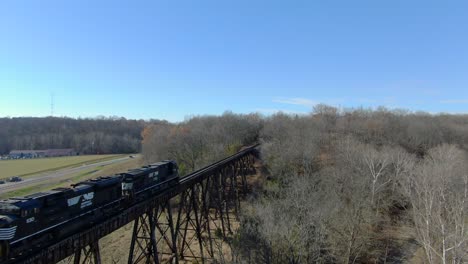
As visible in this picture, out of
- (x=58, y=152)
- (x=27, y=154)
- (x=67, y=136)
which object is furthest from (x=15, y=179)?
(x=67, y=136)

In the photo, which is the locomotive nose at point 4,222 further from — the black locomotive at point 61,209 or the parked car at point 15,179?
the parked car at point 15,179

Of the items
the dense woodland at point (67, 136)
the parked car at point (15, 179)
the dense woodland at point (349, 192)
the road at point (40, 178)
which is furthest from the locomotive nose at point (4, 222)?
the dense woodland at point (67, 136)

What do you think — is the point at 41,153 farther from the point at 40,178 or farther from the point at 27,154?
the point at 40,178

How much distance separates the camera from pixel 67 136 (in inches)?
5266

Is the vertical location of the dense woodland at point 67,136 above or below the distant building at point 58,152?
above

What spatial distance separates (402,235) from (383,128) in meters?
31.7

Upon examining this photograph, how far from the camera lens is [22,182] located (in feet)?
200

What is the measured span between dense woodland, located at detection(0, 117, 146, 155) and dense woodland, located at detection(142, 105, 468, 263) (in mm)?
75136

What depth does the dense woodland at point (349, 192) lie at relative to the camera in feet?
63.6

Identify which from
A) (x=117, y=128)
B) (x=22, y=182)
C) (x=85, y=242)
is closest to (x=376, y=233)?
(x=85, y=242)

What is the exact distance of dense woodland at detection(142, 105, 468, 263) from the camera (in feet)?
63.6

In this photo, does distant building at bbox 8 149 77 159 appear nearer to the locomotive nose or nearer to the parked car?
the parked car

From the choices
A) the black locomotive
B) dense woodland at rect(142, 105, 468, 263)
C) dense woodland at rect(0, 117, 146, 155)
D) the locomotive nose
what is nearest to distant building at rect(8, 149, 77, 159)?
dense woodland at rect(0, 117, 146, 155)

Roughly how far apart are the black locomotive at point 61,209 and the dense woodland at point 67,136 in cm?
11678
